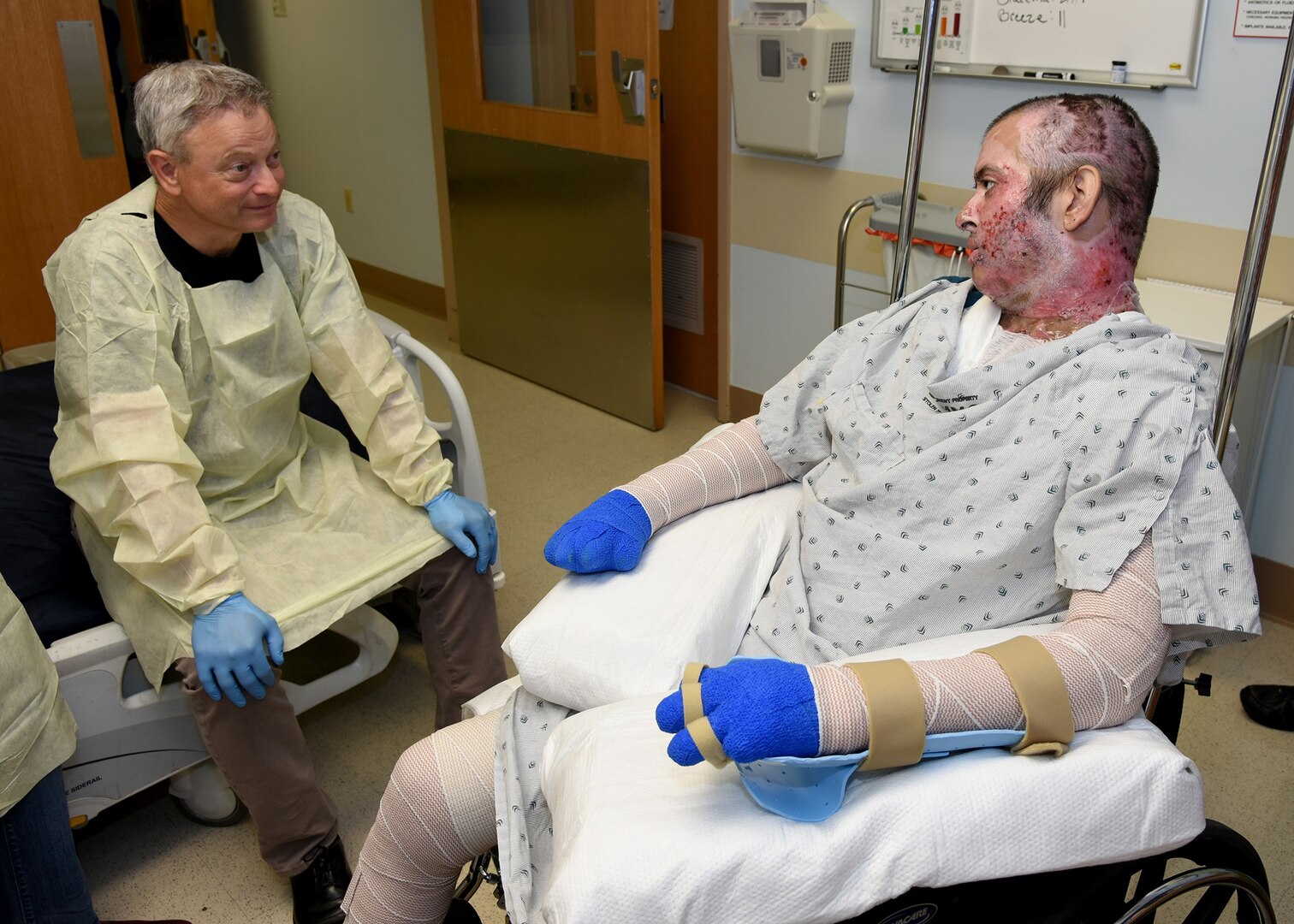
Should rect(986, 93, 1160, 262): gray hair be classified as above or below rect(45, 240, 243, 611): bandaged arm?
above

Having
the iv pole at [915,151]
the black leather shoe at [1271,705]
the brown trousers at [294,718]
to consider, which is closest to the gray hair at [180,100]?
the brown trousers at [294,718]

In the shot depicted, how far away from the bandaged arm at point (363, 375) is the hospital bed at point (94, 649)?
9.3 inches

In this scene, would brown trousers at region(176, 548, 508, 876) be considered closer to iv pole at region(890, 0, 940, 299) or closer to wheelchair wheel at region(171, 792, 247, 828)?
wheelchair wheel at region(171, 792, 247, 828)

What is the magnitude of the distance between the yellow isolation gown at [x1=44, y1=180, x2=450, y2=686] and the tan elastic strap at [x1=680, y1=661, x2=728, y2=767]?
0.87 metres

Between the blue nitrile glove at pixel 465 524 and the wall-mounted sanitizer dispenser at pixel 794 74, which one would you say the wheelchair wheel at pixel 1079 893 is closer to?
the blue nitrile glove at pixel 465 524

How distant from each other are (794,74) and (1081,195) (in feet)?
5.37

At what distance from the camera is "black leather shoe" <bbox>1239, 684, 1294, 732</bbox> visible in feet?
6.91

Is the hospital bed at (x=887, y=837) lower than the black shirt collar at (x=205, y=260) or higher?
lower

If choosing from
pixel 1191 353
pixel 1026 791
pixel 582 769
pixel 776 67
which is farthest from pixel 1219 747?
pixel 776 67

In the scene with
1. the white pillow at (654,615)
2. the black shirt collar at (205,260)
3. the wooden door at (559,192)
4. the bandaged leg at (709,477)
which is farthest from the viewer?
the wooden door at (559,192)

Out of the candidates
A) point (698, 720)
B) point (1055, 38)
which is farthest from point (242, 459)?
point (1055, 38)

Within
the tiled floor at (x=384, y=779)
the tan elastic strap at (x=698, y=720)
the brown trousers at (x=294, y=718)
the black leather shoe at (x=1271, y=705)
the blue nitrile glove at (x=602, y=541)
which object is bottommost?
the tiled floor at (x=384, y=779)

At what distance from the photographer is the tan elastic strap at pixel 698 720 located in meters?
0.96

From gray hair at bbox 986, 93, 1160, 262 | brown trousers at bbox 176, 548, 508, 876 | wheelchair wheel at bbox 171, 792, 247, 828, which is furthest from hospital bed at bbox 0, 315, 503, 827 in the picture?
gray hair at bbox 986, 93, 1160, 262
